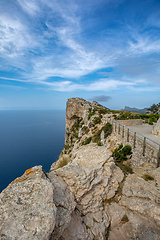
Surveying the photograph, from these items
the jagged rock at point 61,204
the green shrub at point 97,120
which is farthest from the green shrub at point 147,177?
the green shrub at point 97,120

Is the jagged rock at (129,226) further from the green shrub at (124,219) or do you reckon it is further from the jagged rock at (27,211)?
the jagged rock at (27,211)

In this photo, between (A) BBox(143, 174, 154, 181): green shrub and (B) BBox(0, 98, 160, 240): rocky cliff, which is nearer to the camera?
(B) BBox(0, 98, 160, 240): rocky cliff

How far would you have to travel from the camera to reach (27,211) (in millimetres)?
3014

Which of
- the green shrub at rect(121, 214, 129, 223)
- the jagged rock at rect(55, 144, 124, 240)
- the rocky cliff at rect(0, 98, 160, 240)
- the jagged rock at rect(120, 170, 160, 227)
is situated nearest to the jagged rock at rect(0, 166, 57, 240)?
the rocky cliff at rect(0, 98, 160, 240)

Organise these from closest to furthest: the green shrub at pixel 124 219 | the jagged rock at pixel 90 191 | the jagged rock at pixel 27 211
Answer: the jagged rock at pixel 27 211, the jagged rock at pixel 90 191, the green shrub at pixel 124 219

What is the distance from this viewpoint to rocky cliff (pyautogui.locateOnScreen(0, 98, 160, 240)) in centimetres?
289

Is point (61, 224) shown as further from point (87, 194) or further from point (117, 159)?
point (117, 159)

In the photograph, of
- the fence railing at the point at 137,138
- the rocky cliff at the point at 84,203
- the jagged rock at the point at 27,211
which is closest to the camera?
the jagged rock at the point at 27,211

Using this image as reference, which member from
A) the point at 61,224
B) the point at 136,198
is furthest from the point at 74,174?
the point at 136,198

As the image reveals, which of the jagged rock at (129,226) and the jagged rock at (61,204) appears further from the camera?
the jagged rock at (129,226)

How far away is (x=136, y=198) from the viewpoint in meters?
5.82

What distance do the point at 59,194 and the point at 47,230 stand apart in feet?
5.47

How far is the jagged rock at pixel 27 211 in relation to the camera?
2568 mm

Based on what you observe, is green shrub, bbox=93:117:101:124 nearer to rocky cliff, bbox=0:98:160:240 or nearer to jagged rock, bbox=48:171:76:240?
rocky cliff, bbox=0:98:160:240
